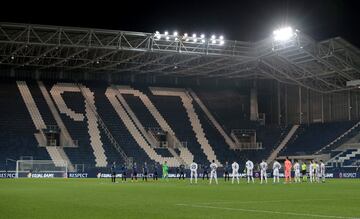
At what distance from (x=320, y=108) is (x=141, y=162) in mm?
25188

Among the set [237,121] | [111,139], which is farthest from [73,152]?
[237,121]

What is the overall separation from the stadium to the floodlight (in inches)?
5.4

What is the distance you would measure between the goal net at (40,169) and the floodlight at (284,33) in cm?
2418

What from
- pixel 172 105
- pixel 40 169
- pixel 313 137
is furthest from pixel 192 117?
pixel 40 169

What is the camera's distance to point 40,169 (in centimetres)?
5728

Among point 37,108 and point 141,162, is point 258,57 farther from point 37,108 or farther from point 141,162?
point 37,108

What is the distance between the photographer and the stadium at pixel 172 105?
2223 inches

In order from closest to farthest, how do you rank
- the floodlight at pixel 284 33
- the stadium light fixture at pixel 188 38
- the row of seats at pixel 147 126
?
the floodlight at pixel 284 33, the stadium light fixture at pixel 188 38, the row of seats at pixel 147 126

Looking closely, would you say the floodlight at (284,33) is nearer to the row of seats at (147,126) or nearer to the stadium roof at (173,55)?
the stadium roof at (173,55)

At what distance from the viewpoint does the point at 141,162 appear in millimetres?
64688

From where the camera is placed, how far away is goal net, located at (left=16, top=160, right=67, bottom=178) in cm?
5691

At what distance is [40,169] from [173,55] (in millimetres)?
18277

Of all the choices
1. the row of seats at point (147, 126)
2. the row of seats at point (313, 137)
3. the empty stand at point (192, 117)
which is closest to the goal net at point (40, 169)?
the row of seats at point (147, 126)

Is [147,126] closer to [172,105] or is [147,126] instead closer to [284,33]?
[172,105]
